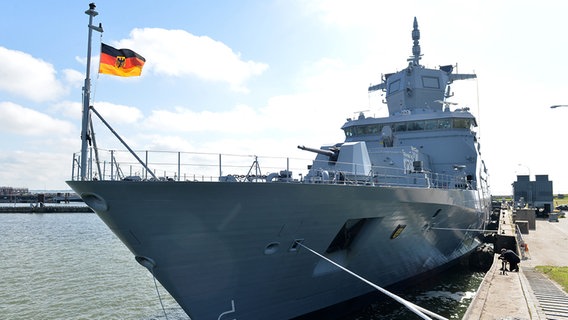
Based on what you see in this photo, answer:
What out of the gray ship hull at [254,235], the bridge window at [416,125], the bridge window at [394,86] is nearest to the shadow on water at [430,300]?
the gray ship hull at [254,235]

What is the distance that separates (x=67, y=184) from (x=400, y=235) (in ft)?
25.2

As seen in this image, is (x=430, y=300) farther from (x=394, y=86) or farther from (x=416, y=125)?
(x=394, y=86)

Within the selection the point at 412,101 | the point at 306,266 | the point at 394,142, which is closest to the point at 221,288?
the point at 306,266

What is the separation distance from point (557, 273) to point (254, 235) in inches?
431

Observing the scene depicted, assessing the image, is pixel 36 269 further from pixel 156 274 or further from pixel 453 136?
pixel 453 136

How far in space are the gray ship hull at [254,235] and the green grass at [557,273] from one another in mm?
4947

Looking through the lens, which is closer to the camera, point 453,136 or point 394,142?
point 394,142

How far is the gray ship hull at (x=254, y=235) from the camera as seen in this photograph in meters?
6.21

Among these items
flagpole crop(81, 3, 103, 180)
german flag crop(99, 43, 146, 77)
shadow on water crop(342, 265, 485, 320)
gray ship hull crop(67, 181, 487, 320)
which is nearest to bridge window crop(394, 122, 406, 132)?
shadow on water crop(342, 265, 485, 320)

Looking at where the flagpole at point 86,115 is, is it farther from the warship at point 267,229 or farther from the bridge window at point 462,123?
the bridge window at point 462,123

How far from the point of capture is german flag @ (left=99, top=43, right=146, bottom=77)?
6.61m

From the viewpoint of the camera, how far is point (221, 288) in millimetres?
7102

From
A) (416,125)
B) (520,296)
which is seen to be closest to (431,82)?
(416,125)

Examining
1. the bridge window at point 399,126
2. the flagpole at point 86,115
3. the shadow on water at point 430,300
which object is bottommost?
the shadow on water at point 430,300
